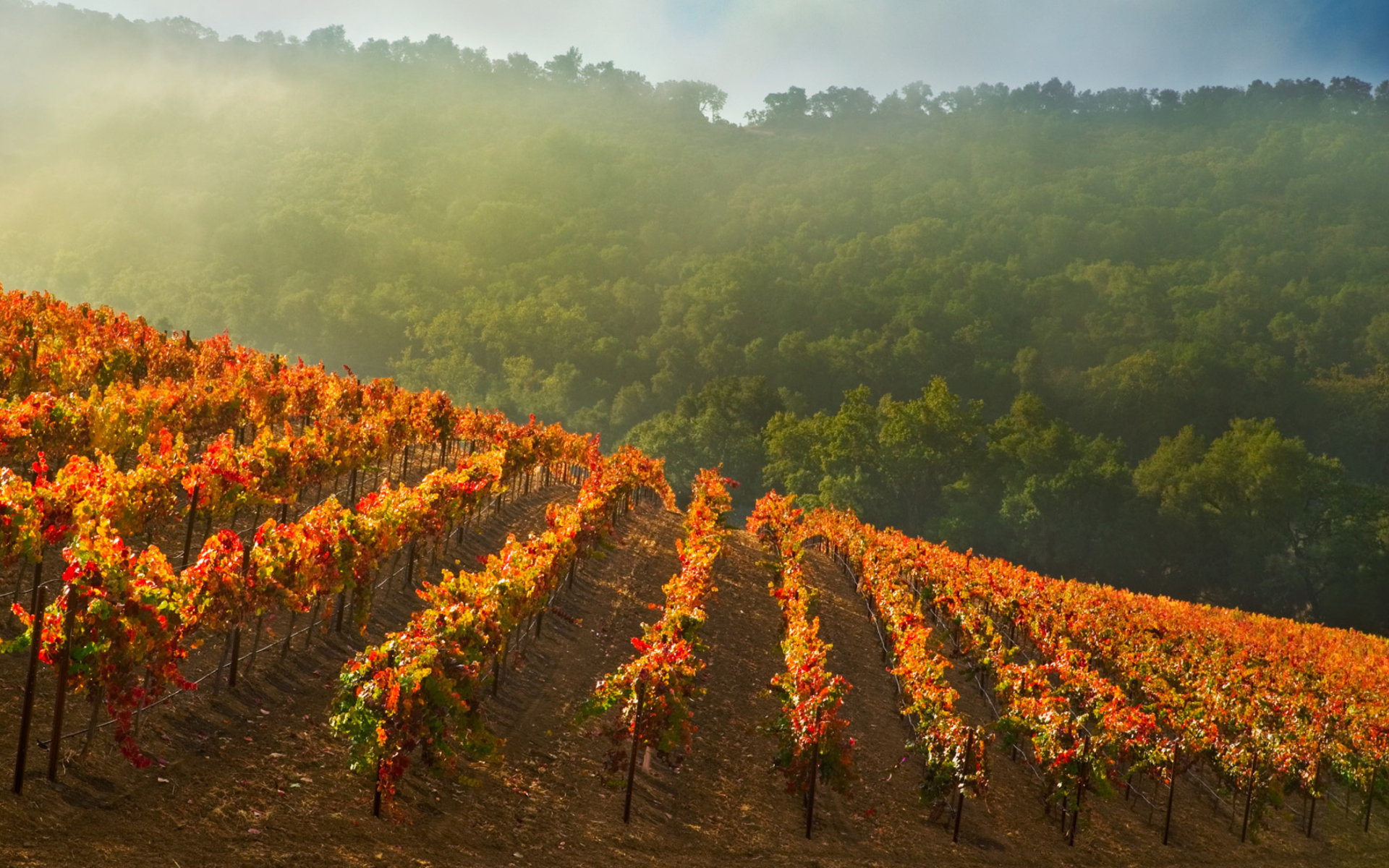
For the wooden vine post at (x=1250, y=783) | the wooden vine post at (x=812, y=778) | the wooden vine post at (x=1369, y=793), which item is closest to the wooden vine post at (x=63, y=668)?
the wooden vine post at (x=812, y=778)

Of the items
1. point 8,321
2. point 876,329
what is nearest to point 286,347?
point 876,329

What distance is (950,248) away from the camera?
5463 inches

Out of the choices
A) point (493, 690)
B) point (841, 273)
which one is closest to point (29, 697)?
point (493, 690)

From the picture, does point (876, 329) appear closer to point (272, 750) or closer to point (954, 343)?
point (954, 343)

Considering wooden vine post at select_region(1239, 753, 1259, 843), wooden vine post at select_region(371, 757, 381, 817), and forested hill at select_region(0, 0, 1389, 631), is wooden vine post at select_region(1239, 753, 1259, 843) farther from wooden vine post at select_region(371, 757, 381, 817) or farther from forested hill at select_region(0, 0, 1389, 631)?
forested hill at select_region(0, 0, 1389, 631)

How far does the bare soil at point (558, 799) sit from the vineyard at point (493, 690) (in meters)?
0.06

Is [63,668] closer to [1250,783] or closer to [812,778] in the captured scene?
[812,778]

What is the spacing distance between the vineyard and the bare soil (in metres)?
0.06

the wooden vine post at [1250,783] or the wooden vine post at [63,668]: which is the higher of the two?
the wooden vine post at [63,668]

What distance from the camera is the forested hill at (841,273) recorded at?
251 feet

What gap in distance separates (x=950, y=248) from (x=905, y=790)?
12733 centimetres

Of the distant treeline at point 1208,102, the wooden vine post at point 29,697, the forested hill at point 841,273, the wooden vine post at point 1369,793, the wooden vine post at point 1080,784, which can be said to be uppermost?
the distant treeline at point 1208,102

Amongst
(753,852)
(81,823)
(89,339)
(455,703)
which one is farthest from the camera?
(89,339)

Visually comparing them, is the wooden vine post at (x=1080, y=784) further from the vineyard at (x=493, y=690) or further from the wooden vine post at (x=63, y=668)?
the wooden vine post at (x=63, y=668)
